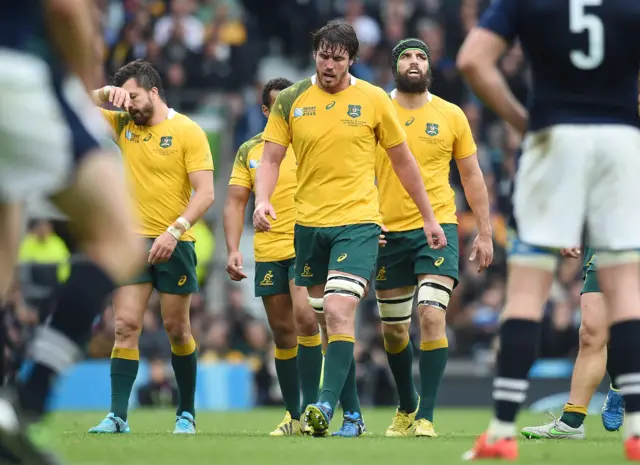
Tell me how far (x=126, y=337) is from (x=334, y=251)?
73.4 inches

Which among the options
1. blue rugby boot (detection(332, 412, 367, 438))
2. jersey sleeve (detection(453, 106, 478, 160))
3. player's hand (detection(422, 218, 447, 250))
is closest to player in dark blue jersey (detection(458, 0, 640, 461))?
player's hand (detection(422, 218, 447, 250))

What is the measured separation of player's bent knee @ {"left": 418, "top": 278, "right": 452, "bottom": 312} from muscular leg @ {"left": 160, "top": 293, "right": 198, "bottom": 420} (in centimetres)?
177

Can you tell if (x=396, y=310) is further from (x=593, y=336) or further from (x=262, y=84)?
(x=262, y=84)

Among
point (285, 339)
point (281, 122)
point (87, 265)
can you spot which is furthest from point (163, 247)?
point (87, 265)

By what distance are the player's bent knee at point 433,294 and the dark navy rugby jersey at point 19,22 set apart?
16.3 ft

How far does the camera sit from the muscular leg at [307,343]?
10383mm

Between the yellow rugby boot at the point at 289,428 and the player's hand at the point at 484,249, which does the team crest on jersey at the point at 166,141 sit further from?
the player's hand at the point at 484,249

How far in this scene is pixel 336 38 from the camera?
9531 mm

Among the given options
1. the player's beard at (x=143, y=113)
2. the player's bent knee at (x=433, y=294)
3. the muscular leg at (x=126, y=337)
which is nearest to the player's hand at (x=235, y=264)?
the muscular leg at (x=126, y=337)

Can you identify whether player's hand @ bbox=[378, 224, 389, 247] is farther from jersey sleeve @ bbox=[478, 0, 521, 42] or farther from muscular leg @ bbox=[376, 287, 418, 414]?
jersey sleeve @ bbox=[478, 0, 521, 42]

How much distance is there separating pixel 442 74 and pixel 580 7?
50.9 ft

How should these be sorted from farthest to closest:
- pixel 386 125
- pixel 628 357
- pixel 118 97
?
pixel 118 97, pixel 386 125, pixel 628 357

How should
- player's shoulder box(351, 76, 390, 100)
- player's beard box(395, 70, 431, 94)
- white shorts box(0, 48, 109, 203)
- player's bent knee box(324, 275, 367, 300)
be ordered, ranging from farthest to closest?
1. player's beard box(395, 70, 431, 94)
2. player's shoulder box(351, 76, 390, 100)
3. player's bent knee box(324, 275, 367, 300)
4. white shorts box(0, 48, 109, 203)

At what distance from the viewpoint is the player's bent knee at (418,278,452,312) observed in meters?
10.2
